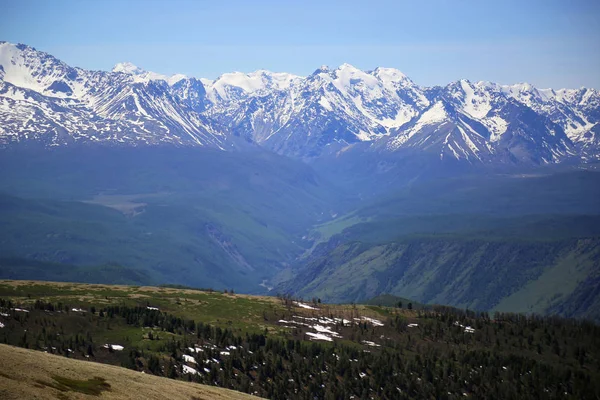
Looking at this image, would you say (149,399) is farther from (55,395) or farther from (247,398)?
(247,398)

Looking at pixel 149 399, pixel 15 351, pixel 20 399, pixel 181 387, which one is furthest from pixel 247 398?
pixel 20 399

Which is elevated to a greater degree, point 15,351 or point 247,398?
point 15,351

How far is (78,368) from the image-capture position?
415ft

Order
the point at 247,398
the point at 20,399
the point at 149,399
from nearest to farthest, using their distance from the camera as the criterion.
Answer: the point at 20,399 → the point at 149,399 → the point at 247,398

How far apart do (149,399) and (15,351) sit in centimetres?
2345

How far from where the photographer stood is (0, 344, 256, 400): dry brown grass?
343 feet

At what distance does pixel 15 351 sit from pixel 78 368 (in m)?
10.3

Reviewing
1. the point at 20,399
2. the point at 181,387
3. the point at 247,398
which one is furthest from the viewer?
the point at 247,398

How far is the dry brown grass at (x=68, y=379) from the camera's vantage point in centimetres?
10444

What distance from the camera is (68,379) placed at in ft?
384

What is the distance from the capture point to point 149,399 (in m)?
122

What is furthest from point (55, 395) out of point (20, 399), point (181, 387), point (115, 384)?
point (181, 387)

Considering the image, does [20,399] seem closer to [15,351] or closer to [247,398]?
[15,351]

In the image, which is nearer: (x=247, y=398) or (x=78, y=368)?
A: (x=78, y=368)
